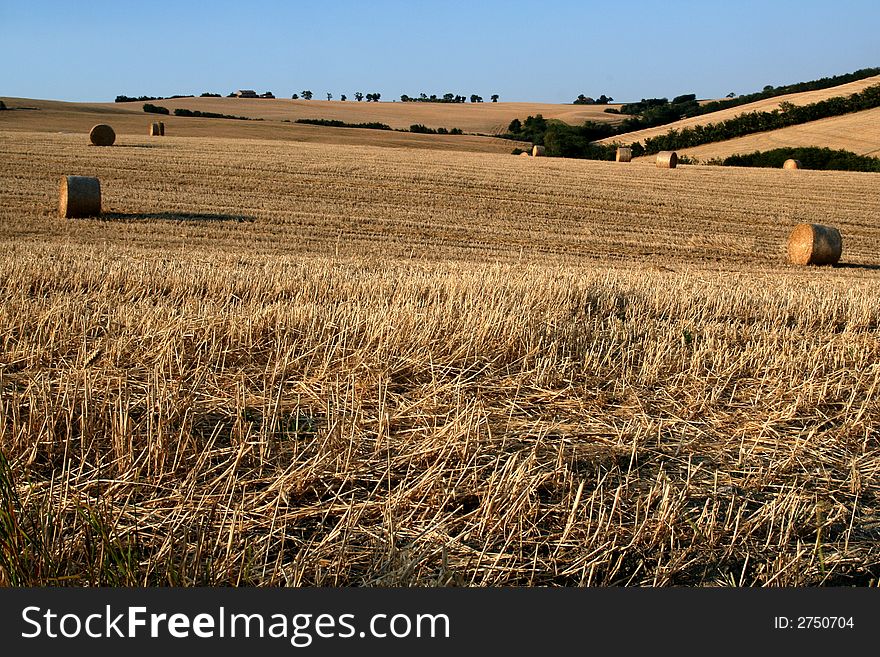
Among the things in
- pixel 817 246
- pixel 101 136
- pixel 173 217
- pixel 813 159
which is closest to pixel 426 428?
pixel 817 246

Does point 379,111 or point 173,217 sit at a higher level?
point 379,111

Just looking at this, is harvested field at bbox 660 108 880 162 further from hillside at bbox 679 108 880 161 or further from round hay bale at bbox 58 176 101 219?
round hay bale at bbox 58 176 101 219

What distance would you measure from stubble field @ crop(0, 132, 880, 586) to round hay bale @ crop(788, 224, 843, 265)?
650 cm

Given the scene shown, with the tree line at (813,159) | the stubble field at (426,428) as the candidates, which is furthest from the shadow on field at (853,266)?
the tree line at (813,159)

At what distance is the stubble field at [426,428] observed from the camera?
2.72 metres

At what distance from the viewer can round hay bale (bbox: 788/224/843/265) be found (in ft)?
47.7

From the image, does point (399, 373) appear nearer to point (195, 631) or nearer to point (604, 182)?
point (195, 631)

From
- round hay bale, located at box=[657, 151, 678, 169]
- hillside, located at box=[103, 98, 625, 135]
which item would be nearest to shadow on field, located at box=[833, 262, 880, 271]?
round hay bale, located at box=[657, 151, 678, 169]

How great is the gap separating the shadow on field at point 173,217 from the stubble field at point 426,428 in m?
6.37

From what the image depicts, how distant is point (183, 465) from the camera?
331cm

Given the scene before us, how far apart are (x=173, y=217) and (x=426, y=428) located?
13043 millimetres

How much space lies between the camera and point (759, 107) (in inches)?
2056

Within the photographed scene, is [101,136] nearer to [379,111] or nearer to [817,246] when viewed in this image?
[817,246]

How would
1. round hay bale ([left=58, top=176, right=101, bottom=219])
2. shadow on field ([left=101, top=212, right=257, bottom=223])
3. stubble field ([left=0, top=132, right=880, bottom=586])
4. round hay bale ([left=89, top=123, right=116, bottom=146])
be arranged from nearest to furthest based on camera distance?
stubble field ([left=0, top=132, right=880, bottom=586]) < round hay bale ([left=58, top=176, right=101, bottom=219]) < shadow on field ([left=101, top=212, right=257, bottom=223]) < round hay bale ([left=89, top=123, right=116, bottom=146])
